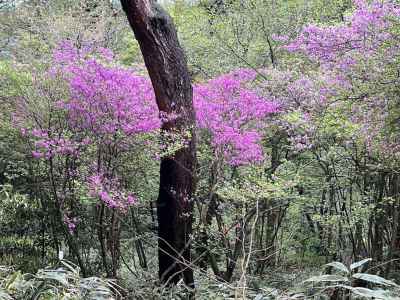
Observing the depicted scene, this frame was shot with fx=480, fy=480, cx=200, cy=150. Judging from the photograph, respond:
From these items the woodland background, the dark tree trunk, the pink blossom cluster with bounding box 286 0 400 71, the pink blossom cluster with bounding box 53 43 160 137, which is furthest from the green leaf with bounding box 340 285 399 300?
the dark tree trunk

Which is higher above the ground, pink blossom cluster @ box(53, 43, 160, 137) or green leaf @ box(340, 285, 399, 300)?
pink blossom cluster @ box(53, 43, 160, 137)

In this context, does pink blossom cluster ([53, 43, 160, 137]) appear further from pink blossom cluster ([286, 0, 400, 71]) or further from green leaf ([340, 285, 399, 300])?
green leaf ([340, 285, 399, 300])

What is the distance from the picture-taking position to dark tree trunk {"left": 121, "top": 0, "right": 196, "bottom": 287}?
5.78 metres

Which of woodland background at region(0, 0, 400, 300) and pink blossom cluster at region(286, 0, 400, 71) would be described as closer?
pink blossom cluster at region(286, 0, 400, 71)

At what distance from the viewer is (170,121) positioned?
228 inches

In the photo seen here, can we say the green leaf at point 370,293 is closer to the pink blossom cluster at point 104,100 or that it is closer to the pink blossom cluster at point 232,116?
the pink blossom cluster at point 104,100

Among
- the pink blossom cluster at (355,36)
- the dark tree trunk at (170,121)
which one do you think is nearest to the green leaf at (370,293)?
the pink blossom cluster at (355,36)

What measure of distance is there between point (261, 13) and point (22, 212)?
5.62m

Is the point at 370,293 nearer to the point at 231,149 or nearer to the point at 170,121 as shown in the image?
the point at 231,149

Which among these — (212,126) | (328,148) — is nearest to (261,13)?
(328,148)

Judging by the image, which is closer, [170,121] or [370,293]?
[370,293]

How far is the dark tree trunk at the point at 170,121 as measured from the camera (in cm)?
578

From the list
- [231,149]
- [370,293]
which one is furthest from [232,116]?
[370,293]

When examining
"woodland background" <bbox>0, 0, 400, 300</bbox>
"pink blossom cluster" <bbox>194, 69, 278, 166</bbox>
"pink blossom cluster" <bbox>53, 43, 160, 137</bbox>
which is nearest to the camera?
"woodland background" <bbox>0, 0, 400, 300</bbox>
